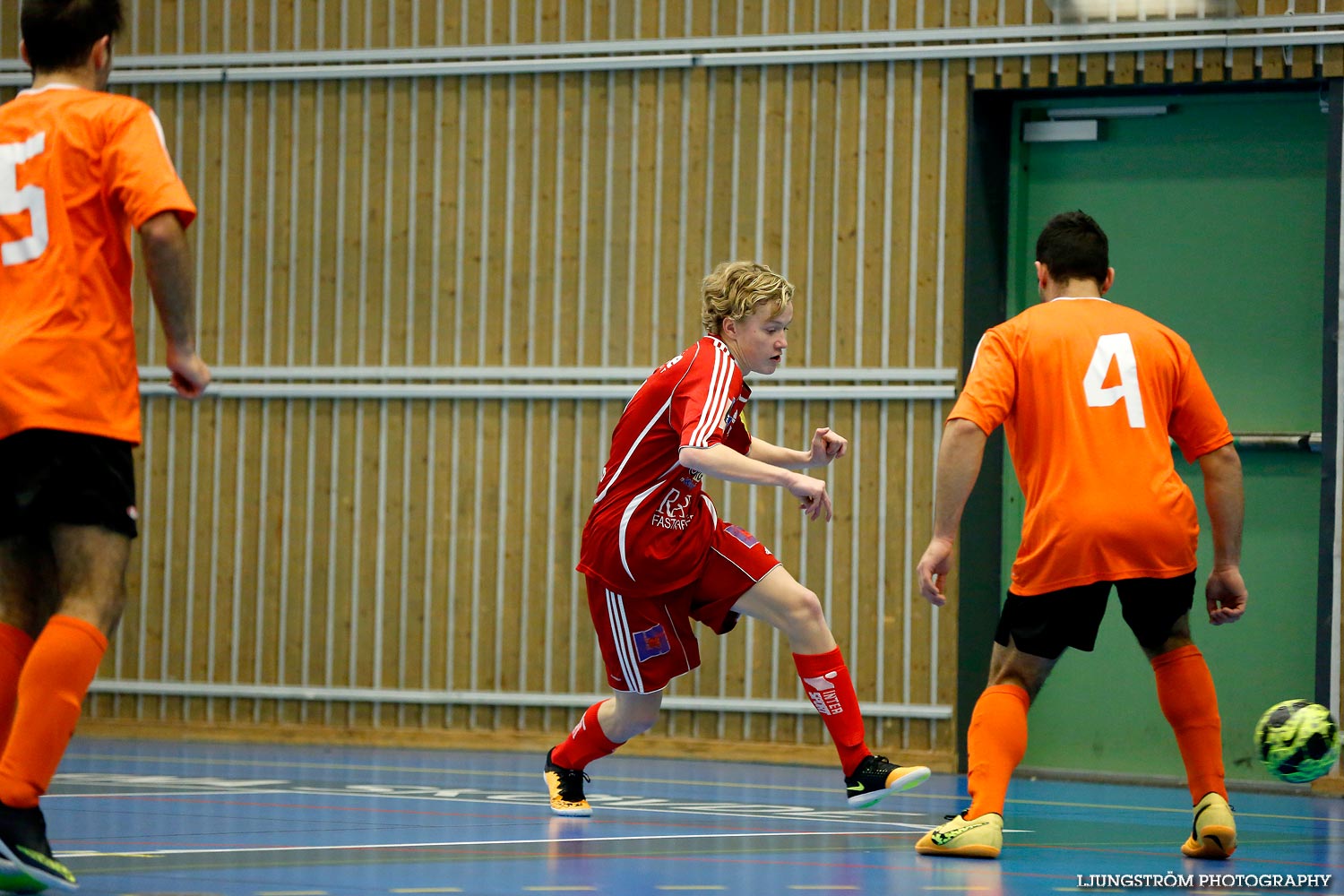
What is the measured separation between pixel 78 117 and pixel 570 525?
19.5 feet

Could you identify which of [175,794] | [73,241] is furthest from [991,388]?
[175,794]

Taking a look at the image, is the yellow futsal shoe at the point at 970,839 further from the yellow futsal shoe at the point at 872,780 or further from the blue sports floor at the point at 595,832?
the yellow futsal shoe at the point at 872,780

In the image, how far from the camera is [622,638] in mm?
5844

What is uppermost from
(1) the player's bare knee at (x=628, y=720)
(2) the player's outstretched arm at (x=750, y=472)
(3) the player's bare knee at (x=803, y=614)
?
(2) the player's outstretched arm at (x=750, y=472)

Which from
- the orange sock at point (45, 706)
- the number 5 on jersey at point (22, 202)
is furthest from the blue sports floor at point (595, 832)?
the number 5 on jersey at point (22, 202)

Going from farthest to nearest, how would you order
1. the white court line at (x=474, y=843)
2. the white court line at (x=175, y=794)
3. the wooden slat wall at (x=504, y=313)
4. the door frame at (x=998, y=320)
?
1. the wooden slat wall at (x=504, y=313)
2. the door frame at (x=998, y=320)
3. the white court line at (x=175, y=794)
4. the white court line at (x=474, y=843)

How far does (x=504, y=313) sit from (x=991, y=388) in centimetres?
522

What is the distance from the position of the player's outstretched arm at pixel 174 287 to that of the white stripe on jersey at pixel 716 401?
5.82 ft

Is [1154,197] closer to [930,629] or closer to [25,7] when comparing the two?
[930,629]

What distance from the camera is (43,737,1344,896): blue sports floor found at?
174 inches

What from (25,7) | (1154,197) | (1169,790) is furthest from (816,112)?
(25,7)

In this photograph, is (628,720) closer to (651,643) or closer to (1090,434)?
(651,643)

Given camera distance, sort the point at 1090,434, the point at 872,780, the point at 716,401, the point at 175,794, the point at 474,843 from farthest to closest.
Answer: the point at 175,794
the point at 872,780
the point at 716,401
the point at 474,843
the point at 1090,434

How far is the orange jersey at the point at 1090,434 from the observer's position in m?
5.06
